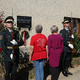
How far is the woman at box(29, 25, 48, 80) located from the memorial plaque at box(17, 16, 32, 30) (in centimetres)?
255

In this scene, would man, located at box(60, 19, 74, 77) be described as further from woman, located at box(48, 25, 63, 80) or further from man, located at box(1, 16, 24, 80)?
man, located at box(1, 16, 24, 80)

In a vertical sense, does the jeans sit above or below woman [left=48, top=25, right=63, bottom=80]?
below

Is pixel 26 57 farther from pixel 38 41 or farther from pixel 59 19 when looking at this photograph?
pixel 59 19

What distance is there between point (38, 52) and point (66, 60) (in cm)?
165

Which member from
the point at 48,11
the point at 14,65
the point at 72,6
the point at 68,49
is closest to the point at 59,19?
the point at 48,11

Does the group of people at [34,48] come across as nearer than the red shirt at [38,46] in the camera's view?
Yes

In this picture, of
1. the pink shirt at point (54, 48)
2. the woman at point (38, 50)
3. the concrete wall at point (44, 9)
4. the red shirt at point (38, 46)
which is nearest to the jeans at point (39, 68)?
the woman at point (38, 50)

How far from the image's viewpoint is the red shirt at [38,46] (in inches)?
106

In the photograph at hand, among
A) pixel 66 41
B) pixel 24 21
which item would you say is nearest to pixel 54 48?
pixel 66 41

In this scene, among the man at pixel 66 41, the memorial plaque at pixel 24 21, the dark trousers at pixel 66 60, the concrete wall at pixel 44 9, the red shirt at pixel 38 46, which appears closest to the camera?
the red shirt at pixel 38 46

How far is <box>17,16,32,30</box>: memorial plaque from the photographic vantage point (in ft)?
16.8

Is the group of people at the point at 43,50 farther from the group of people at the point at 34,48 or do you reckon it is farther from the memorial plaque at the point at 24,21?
the memorial plaque at the point at 24,21

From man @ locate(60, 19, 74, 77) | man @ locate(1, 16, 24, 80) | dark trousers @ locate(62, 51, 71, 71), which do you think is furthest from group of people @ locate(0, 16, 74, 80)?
dark trousers @ locate(62, 51, 71, 71)

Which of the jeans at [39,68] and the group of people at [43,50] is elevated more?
the group of people at [43,50]
